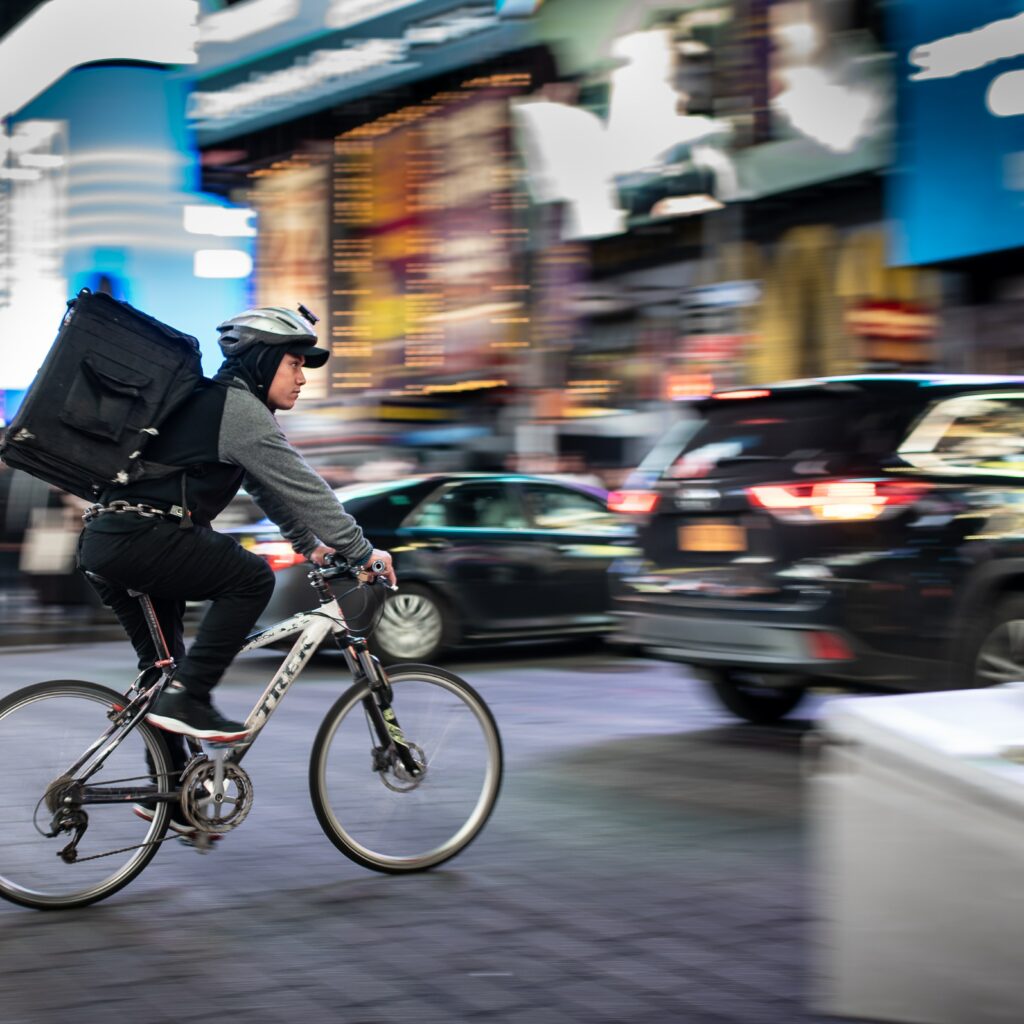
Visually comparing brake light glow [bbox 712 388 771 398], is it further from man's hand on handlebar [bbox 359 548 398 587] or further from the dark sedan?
the dark sedan

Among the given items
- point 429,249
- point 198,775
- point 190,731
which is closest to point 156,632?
point 190,731

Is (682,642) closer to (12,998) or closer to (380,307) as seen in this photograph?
(12,998)

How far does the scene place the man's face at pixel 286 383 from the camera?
16.9 ft

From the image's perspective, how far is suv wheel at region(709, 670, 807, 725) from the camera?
29.2ft

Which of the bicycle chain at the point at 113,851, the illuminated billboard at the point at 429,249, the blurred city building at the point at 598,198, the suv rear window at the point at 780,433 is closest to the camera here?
the bicycle chain at the point at 113,851

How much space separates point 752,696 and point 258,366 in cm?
460

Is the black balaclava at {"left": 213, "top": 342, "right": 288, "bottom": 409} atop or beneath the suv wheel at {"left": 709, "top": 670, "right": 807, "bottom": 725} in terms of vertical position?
atop

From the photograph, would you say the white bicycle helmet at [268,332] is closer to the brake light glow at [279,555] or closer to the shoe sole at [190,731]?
the shoe sole at [190,731]

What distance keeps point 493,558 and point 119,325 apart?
24.1ft

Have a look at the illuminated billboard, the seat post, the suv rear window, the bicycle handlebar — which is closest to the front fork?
the bicycle handlebar

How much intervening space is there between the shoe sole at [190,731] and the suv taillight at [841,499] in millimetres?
3196

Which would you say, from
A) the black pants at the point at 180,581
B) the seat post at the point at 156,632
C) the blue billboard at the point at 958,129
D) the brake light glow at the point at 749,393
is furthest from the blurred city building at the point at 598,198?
the seat post at the point at 156,632

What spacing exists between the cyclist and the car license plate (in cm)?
289

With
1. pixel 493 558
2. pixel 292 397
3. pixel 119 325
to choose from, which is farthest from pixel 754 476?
pixel 493 558
